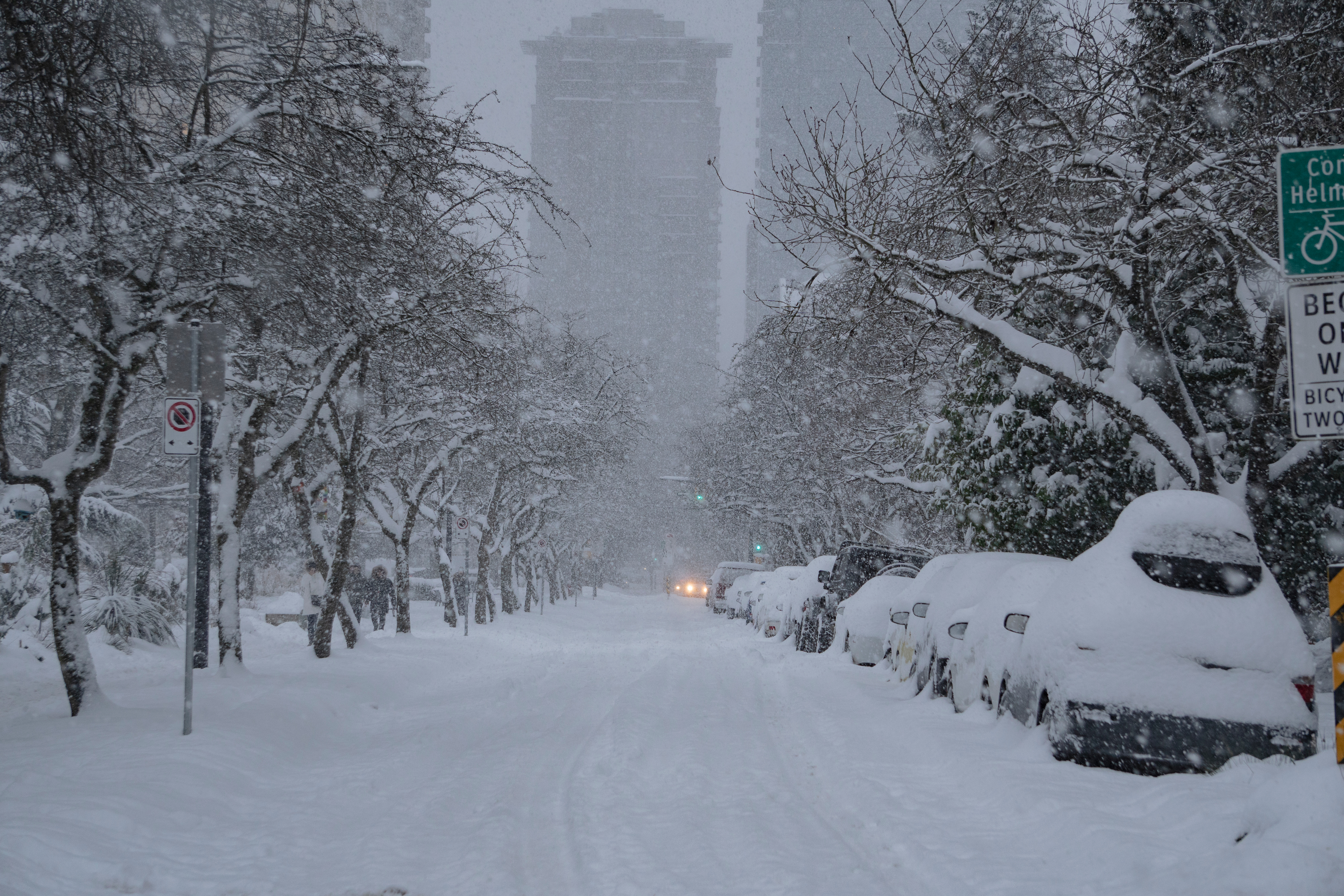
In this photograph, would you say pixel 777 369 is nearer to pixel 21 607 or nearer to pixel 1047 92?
pixel 1047 92

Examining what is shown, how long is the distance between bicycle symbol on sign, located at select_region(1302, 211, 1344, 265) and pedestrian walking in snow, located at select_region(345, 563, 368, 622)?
20518 millimetres

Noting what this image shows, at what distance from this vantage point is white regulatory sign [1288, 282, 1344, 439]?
4684 millimetres

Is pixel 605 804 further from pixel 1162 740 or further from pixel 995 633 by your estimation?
pixel 995 633

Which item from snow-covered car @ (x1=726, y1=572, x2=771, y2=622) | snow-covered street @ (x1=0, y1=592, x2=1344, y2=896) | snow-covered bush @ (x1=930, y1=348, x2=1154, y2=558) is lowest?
snow-covered car @ (x1=726, y1=572, x2=771, y2=622)

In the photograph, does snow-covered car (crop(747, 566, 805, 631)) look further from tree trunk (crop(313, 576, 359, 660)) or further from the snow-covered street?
the snow-covered street

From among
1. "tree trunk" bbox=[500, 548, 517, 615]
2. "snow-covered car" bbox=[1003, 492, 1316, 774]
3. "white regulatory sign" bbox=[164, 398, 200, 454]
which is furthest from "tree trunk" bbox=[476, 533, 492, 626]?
"snow-covered car" bbox=[1003, 492, 1316, 774]

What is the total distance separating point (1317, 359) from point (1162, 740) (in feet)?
10.2

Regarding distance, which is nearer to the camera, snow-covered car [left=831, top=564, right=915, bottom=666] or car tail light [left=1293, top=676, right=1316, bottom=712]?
car tail light [left=1293, top=676, right=1316, bottom=712]

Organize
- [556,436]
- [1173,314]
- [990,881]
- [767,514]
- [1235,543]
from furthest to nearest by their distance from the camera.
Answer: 1. [767,514]
2. [556,436]
3. [1173,314]
4. [1235,543]
5. [990,881]

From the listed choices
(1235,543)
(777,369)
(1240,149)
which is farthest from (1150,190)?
(777,369)

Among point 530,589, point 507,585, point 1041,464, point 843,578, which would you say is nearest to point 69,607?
point 1041,464

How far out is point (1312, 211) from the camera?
5.02 metres

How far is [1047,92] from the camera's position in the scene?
497 inches

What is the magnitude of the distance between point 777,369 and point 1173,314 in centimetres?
1971
